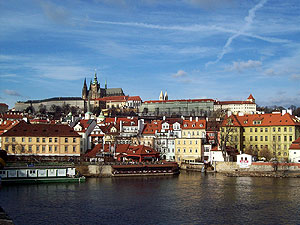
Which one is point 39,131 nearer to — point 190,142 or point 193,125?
point 190,142

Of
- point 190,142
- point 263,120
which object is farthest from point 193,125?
point 263,120

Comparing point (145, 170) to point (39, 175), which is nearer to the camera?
point (39, 175)

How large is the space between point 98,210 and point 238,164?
34900 millimetres

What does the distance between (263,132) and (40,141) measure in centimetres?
4132

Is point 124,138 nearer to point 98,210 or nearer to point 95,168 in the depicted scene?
point 95,168

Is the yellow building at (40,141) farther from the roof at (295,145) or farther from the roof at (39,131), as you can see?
the roof at (295,145)

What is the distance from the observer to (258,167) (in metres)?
65.1

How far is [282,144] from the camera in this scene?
7519 centimetres

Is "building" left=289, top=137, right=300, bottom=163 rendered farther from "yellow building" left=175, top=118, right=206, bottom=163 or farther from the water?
"yellow building" left=175, top=118, right=206, bottom=163

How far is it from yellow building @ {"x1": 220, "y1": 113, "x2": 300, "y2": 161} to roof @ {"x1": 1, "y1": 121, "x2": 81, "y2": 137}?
27.7 m

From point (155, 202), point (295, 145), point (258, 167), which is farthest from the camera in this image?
point (295, 145)

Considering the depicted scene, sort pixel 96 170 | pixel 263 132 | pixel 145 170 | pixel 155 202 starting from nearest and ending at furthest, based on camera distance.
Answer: pixel 155 202 < pixel 96 170 < pixel 145 170 < pixel 263 132

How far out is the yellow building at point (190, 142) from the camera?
7462 centimetres

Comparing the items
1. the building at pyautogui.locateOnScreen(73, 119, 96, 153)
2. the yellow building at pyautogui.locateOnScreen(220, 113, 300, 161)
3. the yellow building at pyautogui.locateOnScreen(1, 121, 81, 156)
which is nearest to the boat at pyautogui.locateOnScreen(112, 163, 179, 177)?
the yellow building at pyautogui.locateOnScreen(1, 121, 81, 156)
